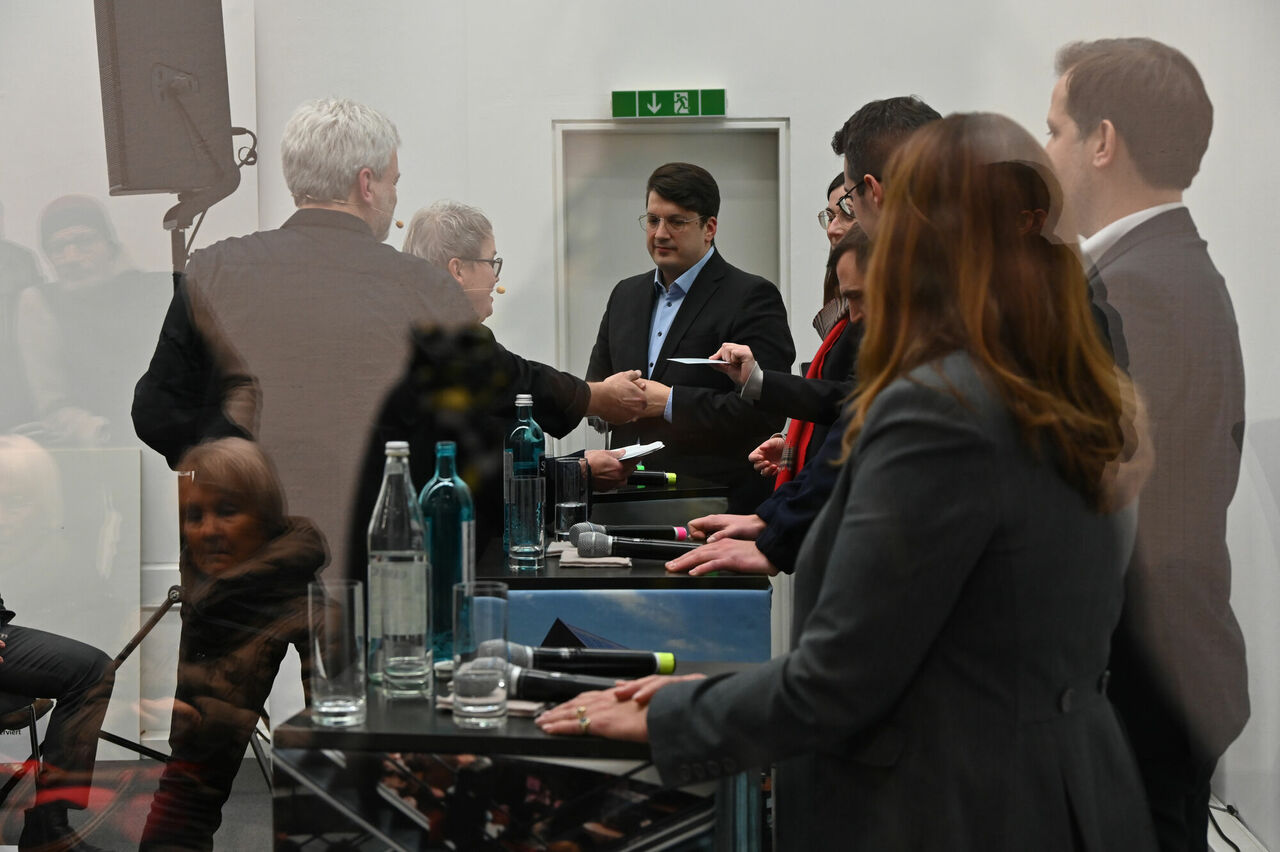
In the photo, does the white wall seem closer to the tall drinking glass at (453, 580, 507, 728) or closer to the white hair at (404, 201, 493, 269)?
the white hair at (404, 201, 493, 269)

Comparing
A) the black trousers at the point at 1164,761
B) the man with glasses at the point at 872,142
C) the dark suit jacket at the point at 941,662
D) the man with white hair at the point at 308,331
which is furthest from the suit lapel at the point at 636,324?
the dark suit jacket at the point at 941,662

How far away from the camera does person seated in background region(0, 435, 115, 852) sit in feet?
7.17

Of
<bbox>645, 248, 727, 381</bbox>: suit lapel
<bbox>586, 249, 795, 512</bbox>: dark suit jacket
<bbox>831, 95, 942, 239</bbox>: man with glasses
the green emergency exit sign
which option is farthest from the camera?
the green emergency exit sign

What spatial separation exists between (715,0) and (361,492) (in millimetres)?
1885

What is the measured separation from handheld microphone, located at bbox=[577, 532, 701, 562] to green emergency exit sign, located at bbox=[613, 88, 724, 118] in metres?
1.78

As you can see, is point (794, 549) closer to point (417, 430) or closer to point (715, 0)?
point (417, 430)

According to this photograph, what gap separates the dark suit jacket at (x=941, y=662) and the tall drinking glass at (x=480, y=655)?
0.51 ft

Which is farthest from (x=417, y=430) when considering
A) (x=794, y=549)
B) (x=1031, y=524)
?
(x=1031, y=524)

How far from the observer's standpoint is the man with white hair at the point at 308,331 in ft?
6.63

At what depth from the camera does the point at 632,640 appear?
179cm

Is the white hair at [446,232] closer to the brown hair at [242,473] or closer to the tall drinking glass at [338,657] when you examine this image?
the brown hair at [242,473]

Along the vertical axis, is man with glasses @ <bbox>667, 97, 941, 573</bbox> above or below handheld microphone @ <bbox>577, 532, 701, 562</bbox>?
above

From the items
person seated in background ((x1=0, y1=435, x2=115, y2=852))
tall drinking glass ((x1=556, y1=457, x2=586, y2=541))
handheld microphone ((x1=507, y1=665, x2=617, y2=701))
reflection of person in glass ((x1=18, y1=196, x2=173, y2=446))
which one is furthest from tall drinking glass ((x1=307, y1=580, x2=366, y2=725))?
person seated in background ((x1=0, y1=435, x2=115, y2=852))

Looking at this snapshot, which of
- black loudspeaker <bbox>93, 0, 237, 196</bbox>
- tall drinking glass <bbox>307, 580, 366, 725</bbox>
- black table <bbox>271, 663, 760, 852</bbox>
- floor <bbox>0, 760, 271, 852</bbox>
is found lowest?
floor <bbox>0, 760, 271, 852</bbox>
